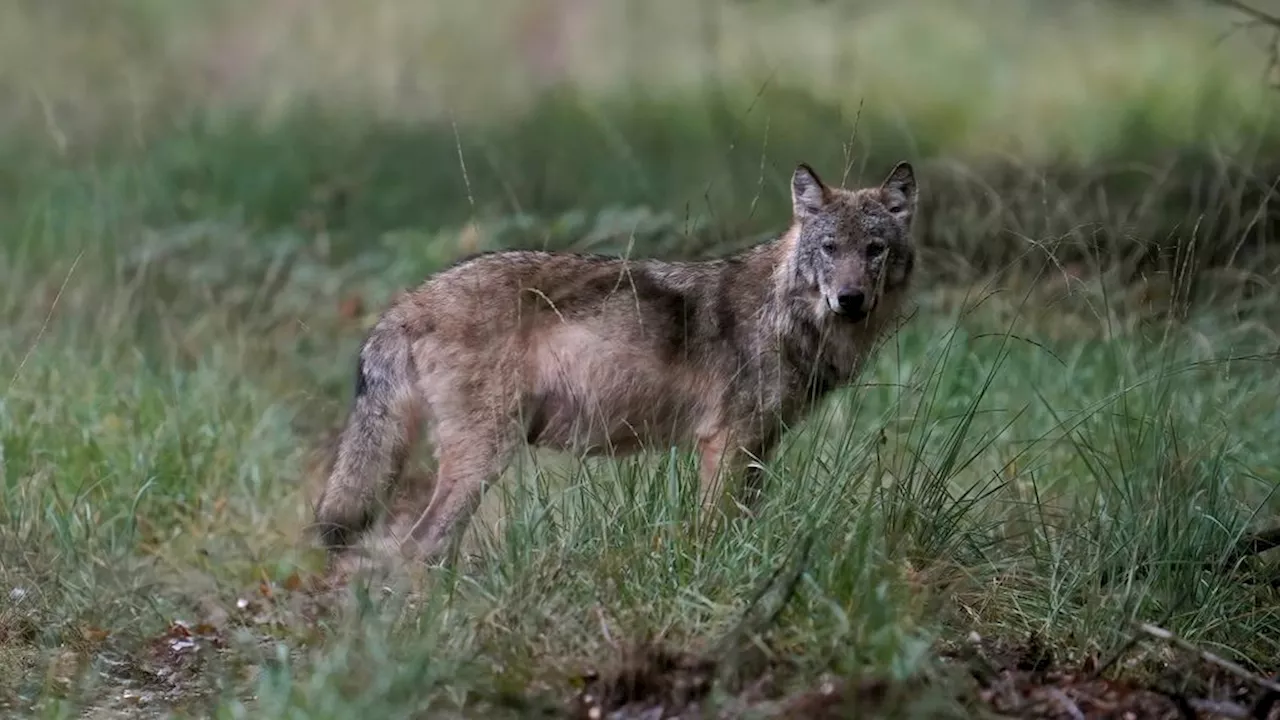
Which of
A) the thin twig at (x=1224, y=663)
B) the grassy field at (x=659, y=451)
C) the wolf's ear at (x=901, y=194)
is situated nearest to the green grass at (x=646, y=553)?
the grassy field at (x=659, y=451)

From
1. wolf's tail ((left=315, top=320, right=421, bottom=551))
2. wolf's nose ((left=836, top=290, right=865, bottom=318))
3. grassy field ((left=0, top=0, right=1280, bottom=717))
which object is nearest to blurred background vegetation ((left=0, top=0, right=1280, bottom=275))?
grassy field ((left=0, top=0, right=1280, bottom=717))

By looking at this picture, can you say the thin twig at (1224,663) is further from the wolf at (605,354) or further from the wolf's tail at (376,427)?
the wolf's tail at (376,427)

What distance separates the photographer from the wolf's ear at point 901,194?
6.31 m

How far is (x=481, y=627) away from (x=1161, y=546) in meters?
2.05

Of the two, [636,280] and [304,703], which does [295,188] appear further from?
[304,703]

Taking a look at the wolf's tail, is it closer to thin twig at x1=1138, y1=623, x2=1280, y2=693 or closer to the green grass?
the green grass

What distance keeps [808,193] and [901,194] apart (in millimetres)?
346

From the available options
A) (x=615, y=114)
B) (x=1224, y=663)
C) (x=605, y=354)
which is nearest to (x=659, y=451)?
(x=605, y=354)

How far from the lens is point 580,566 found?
475cm

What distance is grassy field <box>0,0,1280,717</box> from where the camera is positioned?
4.43m

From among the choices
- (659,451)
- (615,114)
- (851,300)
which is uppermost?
(851,300)

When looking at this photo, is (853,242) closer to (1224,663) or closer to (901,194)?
(901,194)

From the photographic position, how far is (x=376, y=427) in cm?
632

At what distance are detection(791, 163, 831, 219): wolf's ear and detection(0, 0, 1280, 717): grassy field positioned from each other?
0.24m
